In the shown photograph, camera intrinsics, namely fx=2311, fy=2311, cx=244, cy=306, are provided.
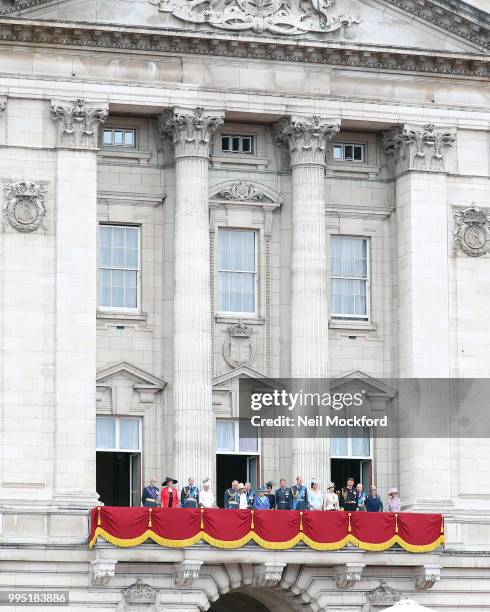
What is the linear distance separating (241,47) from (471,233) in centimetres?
875

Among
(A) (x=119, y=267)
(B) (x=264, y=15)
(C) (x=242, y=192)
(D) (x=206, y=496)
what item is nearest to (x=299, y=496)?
(D) (x=206, y=496)

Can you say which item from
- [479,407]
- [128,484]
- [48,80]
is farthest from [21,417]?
[479,407]

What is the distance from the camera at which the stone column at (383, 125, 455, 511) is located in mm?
66188

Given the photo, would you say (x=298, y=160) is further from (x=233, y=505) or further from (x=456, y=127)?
(x=233, y=505)

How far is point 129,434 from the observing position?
65438 mm

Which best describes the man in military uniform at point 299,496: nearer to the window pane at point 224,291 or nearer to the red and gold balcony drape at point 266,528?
the red and gold balcony drape at point 266,528

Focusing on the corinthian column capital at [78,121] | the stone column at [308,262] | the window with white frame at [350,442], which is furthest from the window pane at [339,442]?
the corinthian column capital at [78,121]

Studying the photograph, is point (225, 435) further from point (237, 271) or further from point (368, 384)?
point (237, 271)

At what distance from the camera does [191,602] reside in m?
62.6

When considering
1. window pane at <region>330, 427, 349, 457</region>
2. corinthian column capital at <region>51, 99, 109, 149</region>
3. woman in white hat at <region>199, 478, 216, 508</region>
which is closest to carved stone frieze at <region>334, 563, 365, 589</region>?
woman in white hat at <region>199, 478, 216, 508</region>

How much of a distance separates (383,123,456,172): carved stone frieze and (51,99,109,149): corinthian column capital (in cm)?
896

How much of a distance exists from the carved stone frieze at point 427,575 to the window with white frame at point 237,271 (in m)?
9.03

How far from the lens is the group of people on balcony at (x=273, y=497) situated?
62.5 metres

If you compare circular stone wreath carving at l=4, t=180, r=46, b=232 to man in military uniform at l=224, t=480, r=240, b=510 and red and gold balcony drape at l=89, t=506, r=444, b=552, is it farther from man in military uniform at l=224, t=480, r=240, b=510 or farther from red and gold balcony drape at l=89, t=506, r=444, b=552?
A: man in military uniform at l=224, t=480, r=240, b=510
